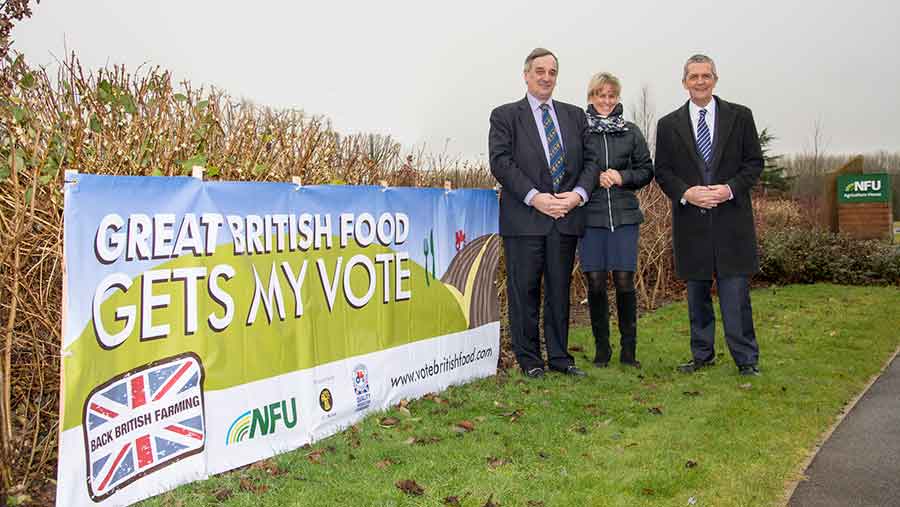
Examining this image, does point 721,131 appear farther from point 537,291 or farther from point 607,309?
point 537,291

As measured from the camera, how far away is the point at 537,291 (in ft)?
21.2

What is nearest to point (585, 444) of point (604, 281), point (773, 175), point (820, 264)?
point (604, 281)

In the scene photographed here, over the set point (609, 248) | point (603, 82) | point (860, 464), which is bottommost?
point (860, 464)

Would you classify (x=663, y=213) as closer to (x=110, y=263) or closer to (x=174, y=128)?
(x=174, y=128)

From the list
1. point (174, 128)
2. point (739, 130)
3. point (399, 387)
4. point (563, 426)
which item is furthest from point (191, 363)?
point (739, 130)

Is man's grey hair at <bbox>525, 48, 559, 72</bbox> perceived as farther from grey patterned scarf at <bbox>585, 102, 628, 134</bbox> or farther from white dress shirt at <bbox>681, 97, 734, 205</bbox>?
white dress shirt at <bbox>681, 97, 734, 205</bbox>

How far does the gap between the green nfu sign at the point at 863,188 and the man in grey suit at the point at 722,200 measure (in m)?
20.2

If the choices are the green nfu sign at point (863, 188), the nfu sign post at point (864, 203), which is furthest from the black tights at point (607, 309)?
the green nfu sign at point (863, 188)

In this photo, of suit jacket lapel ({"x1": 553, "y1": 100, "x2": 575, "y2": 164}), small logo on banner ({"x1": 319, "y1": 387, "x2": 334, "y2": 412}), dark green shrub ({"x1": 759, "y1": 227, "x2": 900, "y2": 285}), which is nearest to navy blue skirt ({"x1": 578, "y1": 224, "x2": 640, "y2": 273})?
suit jacket lapel ({"x1": 553, "y1": 100, "x2": 575, "y2": 164})

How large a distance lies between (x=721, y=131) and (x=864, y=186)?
20.5 meters

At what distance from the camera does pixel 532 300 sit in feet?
21.1

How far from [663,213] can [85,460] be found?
10.1m

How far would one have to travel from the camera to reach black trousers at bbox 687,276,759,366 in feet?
21.6

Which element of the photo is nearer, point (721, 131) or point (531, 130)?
point (531, 130)
